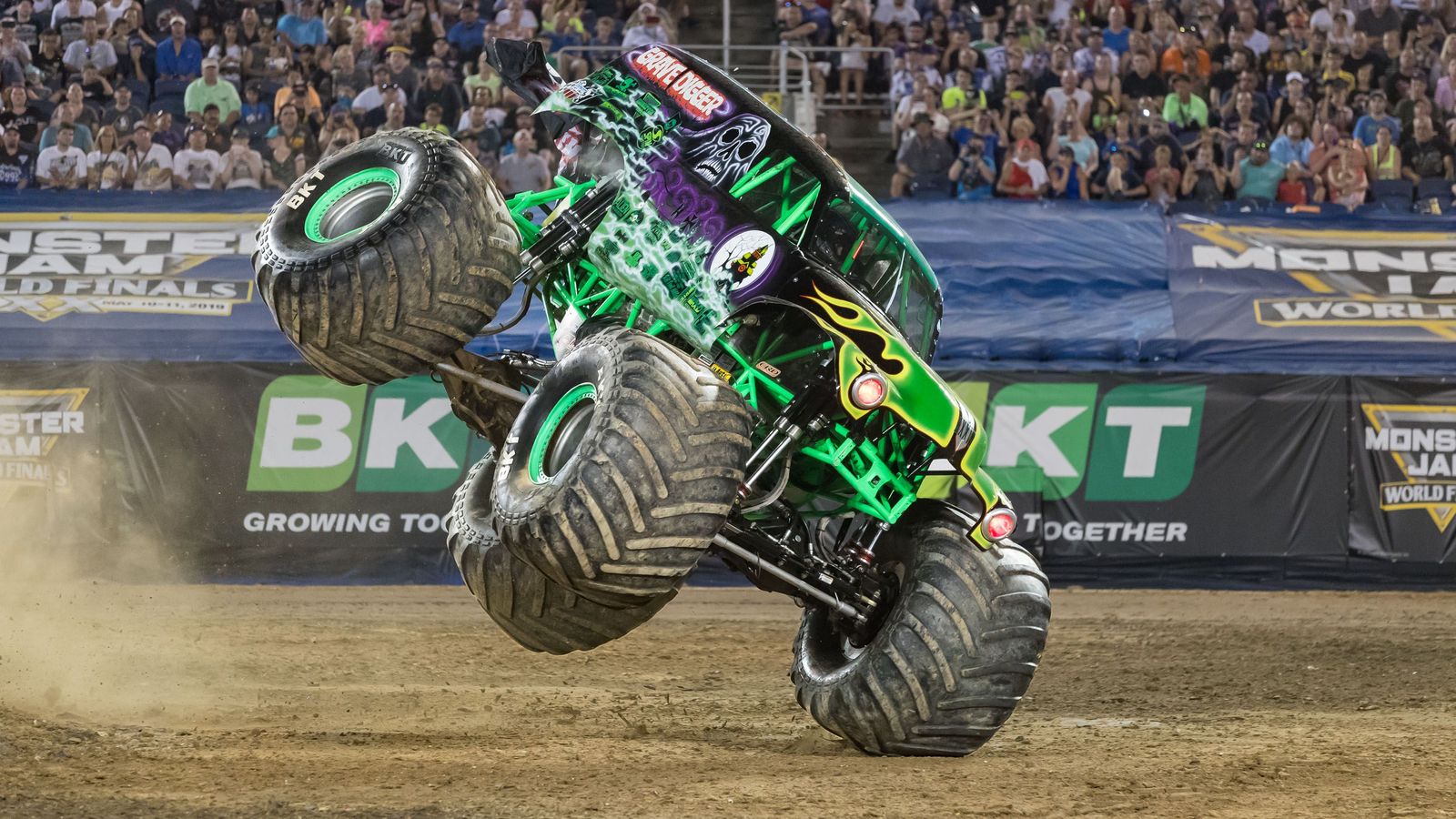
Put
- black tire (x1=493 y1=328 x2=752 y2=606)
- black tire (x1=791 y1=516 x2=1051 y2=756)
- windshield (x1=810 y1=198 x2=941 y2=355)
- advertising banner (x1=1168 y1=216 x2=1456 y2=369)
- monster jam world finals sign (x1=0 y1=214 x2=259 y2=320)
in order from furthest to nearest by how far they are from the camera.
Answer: advertising banner (x1=1168 y1=216 x2=1456 y2=369) → monster jam world finals sign (x1=0 y1=214 x2=259 y2=320) → windshield (x1=810 y1=198 x2=941 y2=355) → black tire (x1=791 y1=516 x2=1051 y2=756) → black tire (x1=493 y1=328 x2=752 y2=606)

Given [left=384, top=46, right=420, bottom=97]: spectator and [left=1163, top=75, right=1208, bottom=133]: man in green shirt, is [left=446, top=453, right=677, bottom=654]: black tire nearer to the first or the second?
[left=384, top=46, right=420, bottom=97]: spectator

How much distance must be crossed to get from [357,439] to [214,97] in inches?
191

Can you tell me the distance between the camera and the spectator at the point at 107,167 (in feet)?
53.3

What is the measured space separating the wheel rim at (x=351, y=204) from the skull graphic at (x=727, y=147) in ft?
4.94

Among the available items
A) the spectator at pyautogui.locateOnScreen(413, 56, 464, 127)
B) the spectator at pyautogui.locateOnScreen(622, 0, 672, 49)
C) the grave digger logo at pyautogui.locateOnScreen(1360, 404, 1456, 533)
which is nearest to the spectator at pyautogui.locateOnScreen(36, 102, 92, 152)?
the spectator at pyautogui.locateOnScreen(413, 56, 464, 127)

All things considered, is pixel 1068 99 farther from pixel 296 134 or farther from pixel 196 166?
pixel 196 166

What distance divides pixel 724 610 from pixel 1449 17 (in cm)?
1245

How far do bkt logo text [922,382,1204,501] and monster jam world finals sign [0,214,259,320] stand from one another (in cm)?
702

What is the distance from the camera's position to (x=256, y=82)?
17062mm

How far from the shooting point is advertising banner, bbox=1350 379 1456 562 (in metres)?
14.6

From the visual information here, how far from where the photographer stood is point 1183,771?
24.0 ft

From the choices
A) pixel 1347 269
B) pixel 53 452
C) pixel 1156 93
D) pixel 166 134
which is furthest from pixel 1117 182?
pixel 53 452

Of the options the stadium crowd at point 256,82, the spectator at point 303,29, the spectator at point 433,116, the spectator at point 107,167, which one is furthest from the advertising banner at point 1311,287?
the spectator at point 107,167

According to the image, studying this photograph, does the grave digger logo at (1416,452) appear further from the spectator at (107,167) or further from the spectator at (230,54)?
the spectator at (107,167)
